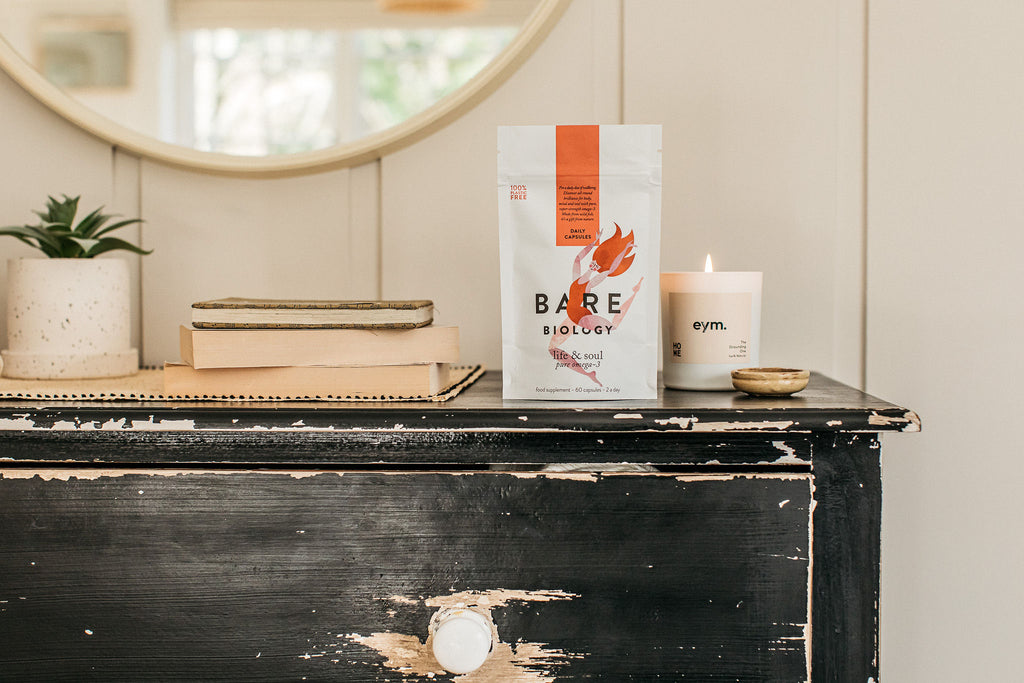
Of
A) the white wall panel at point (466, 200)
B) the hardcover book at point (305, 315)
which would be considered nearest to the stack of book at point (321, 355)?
the hardcover book at point (305, 315)

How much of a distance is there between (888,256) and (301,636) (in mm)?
792

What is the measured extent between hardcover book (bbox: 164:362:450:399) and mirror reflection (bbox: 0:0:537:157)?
1.30 ft

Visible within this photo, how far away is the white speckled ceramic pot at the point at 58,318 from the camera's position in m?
0.82

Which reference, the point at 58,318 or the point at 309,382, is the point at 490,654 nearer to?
the point at 309,382

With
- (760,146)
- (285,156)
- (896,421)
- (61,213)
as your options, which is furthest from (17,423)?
(760,146)

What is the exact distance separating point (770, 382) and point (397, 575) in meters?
0.35

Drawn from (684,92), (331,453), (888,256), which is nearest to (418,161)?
(684,92)

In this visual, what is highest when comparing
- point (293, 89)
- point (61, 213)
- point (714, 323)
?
point (293, 89)

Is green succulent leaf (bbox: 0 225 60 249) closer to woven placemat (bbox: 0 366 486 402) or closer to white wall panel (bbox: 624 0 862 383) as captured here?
woven placemat (bbox: 0 366 486 402)

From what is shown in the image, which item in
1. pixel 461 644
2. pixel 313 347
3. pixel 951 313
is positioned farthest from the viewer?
pixel 951 313

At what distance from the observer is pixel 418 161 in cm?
99

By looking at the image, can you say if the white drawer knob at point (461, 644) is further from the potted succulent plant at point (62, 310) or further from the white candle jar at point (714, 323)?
the potted succulent plant at point (62, 310)

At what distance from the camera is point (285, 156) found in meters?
0.97

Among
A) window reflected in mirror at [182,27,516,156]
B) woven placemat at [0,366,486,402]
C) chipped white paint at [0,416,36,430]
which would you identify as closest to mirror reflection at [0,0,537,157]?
window reflected in mirror at [182,27,516,156]
